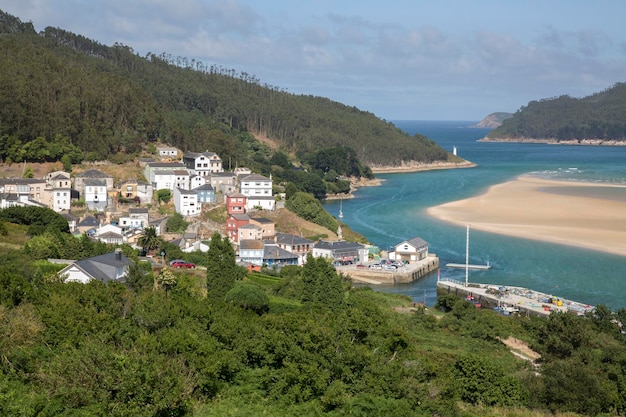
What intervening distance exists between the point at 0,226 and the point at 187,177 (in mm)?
15708

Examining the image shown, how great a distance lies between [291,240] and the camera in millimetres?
39062

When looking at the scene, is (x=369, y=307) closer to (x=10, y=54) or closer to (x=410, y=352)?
(x=410, y=352)

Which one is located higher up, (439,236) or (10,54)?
(10,54)

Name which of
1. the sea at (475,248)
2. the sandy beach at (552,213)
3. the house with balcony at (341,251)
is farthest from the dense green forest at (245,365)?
the sandy beach at (552,213)

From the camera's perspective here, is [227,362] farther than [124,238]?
No

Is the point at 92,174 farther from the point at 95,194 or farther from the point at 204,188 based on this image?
the point at 204,188

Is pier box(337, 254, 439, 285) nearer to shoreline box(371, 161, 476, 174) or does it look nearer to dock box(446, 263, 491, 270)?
dock box(446, 263, 491, 270)

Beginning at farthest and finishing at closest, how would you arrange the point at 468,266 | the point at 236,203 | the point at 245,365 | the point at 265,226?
the point at 236,203 < the point at 265,226 < the point at 468,266 < the point at 245,365

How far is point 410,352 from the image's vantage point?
15930 millimetres

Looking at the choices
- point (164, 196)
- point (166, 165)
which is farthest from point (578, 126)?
point (164, 196)

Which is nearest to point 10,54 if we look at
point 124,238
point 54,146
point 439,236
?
point 54,146

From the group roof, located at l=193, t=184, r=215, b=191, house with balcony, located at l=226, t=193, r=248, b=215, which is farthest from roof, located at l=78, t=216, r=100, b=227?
house with balcony, located at l=226, t=193, r=248, b=215

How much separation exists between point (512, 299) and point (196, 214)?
19.3 m

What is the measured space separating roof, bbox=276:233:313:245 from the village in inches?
2.1
